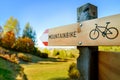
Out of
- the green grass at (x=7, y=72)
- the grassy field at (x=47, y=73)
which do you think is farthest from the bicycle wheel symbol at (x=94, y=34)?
the grassy field at (x=47, y=73)

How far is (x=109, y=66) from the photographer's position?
72.4 inches

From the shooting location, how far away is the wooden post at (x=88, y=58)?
197 cm

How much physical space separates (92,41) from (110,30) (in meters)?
0.24

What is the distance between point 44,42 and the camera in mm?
2527

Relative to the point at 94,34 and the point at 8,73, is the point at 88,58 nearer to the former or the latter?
the point at 94,34

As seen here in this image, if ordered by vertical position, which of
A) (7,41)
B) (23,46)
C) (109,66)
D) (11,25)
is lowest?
(109,66)

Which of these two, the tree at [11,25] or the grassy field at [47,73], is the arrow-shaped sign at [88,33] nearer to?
the grassy field at [47,73]

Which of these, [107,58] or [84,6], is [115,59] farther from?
[84,6]

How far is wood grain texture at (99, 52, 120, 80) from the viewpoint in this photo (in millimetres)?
1762

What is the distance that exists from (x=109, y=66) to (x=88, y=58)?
9.0 inches

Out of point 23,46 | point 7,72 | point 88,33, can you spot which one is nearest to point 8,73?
point 7,72

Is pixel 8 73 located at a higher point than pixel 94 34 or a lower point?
lower

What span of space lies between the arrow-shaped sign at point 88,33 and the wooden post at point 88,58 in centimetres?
9

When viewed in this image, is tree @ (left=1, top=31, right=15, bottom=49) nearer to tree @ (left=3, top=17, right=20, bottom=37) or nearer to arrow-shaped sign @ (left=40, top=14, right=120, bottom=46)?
tree @ (left=3, top=17, right=20, bottom=37)
